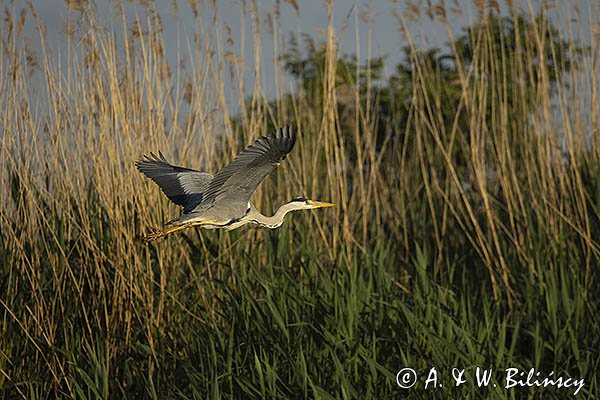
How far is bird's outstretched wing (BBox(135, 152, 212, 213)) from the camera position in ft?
8.99

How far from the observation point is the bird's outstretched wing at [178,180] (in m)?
2.74

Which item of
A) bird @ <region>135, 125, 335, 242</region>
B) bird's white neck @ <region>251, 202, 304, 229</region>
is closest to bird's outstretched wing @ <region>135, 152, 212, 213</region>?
bird @ <region>135, 125, 335, 242</region>

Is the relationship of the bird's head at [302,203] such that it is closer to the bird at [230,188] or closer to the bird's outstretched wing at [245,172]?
the bird at [230,188]

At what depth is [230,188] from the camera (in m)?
2.40

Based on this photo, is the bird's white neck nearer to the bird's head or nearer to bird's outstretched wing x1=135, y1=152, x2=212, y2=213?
the bird's head

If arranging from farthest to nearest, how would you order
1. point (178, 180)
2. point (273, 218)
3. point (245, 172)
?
point (178, 180), point (273, 218), point (245, 172)

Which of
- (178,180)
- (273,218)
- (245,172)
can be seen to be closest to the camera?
(245,172)

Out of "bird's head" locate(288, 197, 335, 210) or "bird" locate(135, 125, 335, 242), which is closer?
"bird" locate(135, 125, 335, 242)

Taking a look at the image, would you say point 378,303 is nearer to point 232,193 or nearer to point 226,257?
point 226,257

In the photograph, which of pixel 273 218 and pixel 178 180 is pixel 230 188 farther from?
pixel 178 180

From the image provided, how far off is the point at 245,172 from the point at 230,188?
3.2 inches

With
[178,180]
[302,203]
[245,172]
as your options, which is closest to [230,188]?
[245,172]

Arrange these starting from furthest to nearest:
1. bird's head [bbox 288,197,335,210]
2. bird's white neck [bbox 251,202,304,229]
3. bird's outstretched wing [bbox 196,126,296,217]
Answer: bird's head [bbox 288,197,335,210], bird's white neck [bbox 251,202,304,229], bird's outstretched wing [bbox 196,126,296,217]

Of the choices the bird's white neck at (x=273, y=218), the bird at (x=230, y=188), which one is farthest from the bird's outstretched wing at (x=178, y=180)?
the bird's white neck at (x=273, y=218)
